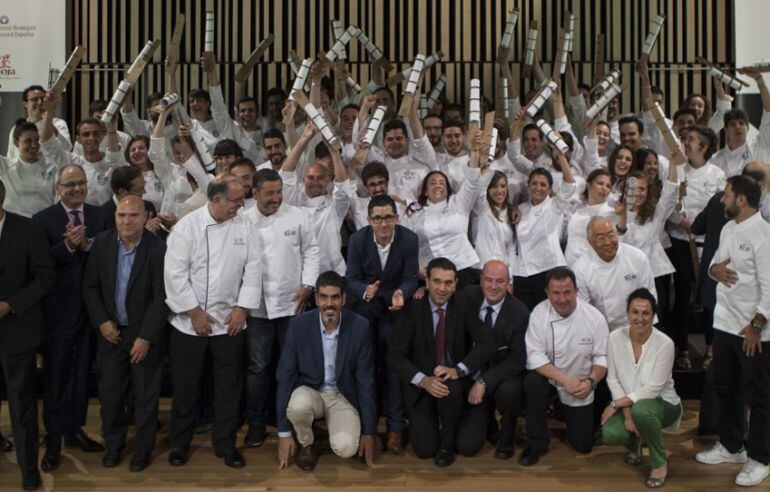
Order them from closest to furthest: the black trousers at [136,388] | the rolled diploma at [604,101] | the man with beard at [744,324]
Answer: the man with beard at [744,324], the black trousers at [136,388], the rolled diploma at [604,101]

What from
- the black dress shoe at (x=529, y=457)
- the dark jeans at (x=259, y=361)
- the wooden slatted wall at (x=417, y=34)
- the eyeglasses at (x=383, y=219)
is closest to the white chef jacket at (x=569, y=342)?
the black dress shoe at (x=529, y=457)


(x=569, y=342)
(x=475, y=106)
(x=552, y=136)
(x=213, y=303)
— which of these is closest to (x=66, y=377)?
(x=213, y=303)

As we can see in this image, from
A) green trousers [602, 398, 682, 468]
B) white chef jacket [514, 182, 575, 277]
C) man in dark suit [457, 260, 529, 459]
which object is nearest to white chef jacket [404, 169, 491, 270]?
white chef jacket [514, 182, 575, 277]

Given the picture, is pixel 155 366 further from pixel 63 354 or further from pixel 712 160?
pixel 712 160

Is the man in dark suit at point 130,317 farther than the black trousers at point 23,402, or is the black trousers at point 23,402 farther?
the man in dark suit at point 130,317

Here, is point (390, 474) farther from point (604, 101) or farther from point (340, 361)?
point (604, 101)

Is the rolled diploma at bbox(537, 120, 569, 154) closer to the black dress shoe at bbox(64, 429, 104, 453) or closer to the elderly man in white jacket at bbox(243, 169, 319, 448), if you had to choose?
the elderly man in white jacket at bbox(243, 169, 319, 448)

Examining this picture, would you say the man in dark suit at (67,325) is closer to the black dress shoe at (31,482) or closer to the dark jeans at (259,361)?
the black dress shoe at (31,482)

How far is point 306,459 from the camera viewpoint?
462 cm

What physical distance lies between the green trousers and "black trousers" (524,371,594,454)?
0.45 feet

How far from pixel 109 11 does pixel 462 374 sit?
494cm

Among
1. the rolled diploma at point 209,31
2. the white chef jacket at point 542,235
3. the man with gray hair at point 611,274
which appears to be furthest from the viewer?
the rolled diploma at point 209,31

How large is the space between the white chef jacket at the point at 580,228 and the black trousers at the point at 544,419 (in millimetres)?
919

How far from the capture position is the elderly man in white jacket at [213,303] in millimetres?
4586
